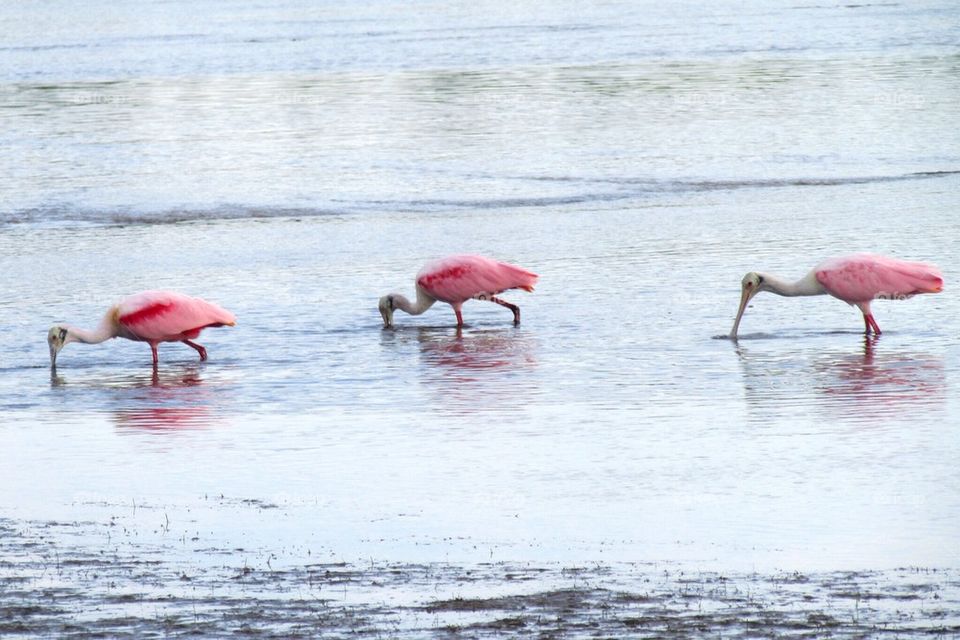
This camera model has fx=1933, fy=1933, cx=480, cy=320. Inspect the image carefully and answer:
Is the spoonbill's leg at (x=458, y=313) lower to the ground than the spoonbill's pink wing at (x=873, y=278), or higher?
lower

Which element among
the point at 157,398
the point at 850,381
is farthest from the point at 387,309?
the point at 850,381

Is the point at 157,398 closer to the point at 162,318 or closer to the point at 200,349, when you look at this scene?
the point at 162,318

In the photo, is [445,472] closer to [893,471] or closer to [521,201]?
[893,471]

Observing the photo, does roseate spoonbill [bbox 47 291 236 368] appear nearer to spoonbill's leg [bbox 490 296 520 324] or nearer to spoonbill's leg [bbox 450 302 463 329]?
spoonbill's leg [bbox 450 302 463 329]

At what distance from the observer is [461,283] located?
14406 millimetres

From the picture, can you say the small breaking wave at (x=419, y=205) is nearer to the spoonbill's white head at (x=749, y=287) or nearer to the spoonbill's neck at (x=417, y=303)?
the spoonbill's neck at (x=417, y=303)

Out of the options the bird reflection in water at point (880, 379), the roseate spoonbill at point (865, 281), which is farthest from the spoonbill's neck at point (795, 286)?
the bird reflection in water at point (880, 379)

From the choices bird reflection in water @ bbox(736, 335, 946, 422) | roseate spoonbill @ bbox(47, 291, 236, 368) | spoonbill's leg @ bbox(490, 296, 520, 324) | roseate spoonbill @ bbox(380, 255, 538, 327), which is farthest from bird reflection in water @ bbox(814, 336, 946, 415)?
roseate spoonbill @ bbox(47, 291, 236, 368)

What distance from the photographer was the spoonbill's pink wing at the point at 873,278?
524 inches

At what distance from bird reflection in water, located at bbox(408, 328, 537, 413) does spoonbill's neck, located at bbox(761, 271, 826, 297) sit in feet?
5.72

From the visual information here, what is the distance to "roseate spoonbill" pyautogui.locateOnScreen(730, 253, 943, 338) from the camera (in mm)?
13320

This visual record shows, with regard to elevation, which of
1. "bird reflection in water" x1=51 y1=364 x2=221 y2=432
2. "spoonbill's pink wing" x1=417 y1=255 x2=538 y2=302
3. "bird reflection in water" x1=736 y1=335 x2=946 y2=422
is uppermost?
"spoonbill's pink wing" x1=417 y1=255 x2=538 y2=302

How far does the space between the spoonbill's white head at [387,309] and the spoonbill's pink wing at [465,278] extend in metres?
0.30

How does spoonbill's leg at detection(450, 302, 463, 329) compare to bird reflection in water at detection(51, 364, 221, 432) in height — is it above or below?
above
